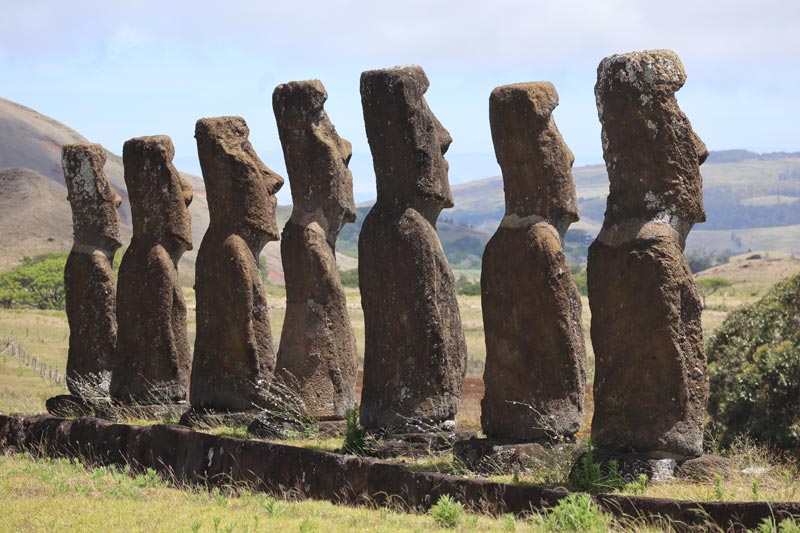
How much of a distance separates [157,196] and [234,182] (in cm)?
211

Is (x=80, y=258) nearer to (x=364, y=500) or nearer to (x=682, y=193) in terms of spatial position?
(x=364, y=500)

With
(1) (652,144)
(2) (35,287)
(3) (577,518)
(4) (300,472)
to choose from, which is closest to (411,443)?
(4) (300,472)

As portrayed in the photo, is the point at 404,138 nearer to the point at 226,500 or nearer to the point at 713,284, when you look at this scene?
the point at 226,500

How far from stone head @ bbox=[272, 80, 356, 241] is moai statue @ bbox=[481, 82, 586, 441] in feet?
11.5

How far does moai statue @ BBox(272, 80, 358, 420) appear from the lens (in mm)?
15578

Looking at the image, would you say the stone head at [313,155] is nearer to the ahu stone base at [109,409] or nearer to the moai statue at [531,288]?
the moai statue at [531,288]

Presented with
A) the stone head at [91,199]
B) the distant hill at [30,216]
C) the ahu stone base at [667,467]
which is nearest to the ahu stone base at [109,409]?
the stone head at [91,199]

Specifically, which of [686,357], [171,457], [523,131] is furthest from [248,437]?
[686,357]

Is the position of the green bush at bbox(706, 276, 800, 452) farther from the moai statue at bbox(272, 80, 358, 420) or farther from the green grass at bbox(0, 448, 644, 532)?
the green grass at bbox(0, 448, 644, 532)

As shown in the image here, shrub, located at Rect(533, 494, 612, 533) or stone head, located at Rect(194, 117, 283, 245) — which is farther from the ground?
stone head, located at Rect(194, 117, 283, 245)

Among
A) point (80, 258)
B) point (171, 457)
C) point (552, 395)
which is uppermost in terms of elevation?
point (80, 258)

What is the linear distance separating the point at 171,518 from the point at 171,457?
4.52 metres

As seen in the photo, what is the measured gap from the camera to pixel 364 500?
12.3 m

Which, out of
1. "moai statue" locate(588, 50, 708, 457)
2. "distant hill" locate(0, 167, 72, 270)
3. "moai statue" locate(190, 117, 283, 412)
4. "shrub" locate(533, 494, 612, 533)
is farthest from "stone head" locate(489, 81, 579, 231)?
"distant hill" locate(0, 167, 72, 270)
